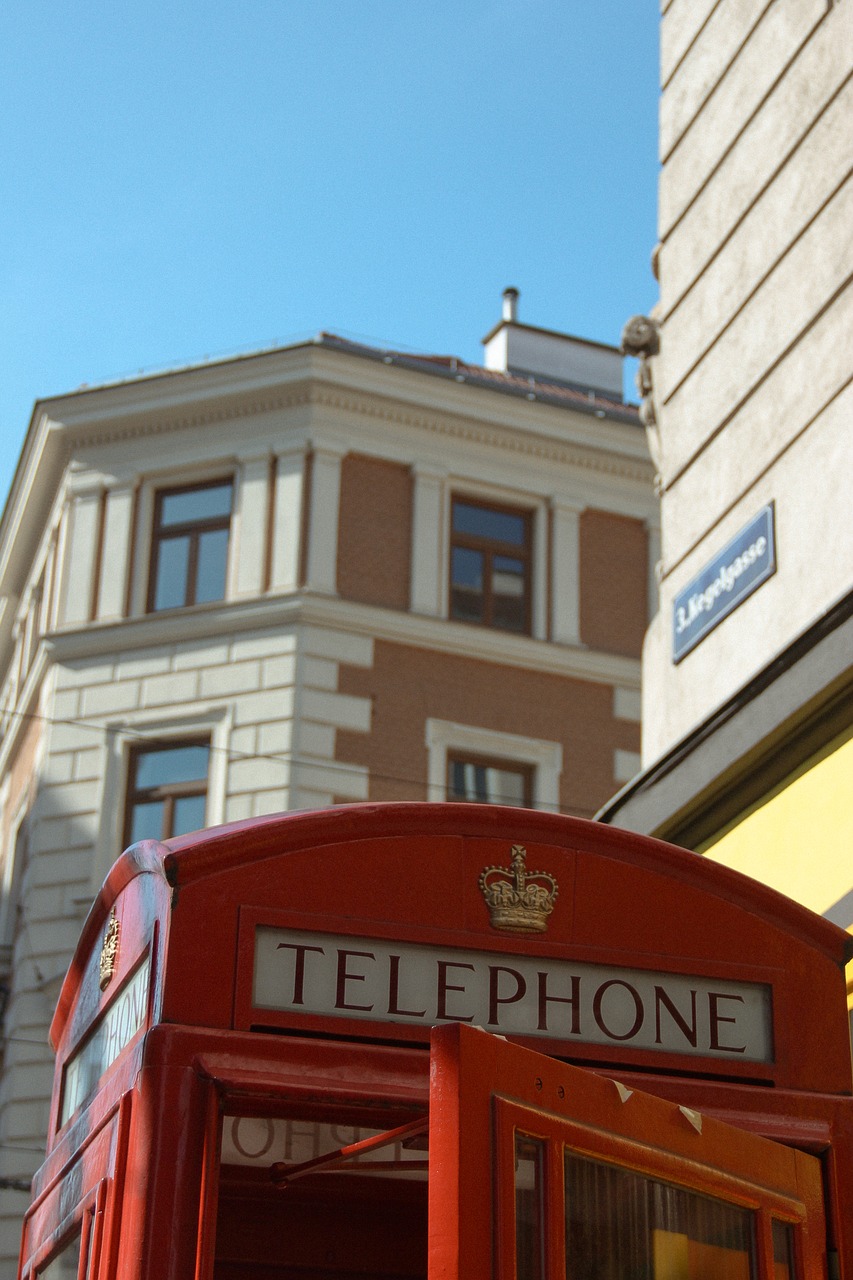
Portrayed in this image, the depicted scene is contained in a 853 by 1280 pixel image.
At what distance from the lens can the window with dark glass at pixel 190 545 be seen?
21281 mm

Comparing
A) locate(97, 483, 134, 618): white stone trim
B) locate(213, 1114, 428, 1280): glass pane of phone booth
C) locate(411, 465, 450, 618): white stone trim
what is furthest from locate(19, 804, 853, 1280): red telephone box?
locate(97, 483, 134, 618): white stone trim

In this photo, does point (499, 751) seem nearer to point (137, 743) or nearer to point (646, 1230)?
point (137, 743)

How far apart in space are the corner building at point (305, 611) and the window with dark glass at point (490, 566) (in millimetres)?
27

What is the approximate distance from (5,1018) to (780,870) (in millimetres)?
15253

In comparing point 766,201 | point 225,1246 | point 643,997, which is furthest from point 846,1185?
point 766,201

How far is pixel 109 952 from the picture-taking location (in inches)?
182

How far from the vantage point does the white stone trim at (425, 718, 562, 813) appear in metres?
20.3

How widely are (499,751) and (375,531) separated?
301 centimetres

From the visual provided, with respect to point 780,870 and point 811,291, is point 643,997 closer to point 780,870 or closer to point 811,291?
point 780,870

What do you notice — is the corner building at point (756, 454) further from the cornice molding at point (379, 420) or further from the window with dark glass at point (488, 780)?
the cornice molding at point (379, 420)

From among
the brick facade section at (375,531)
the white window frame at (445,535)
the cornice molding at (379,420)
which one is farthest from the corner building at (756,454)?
the cornice molding at (379,420)

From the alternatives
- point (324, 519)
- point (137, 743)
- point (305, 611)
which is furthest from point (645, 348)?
point (137, 743)

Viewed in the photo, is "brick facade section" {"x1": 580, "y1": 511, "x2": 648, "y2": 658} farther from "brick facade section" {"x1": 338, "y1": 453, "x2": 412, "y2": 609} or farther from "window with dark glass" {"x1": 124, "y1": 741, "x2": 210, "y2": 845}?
"window with dark glass" {"x1": 124, "y1": 741, "x2": 210, "y2": 845}

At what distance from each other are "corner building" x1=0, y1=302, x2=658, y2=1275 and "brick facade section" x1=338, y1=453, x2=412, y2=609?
1.0 inches
